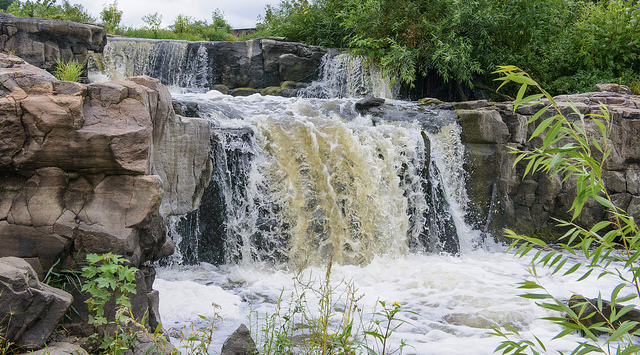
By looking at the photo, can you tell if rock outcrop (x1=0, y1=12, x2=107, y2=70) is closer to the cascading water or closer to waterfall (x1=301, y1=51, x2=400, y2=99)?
the cascading water

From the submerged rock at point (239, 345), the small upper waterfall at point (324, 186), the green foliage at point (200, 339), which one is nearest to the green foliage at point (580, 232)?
the green foliage at point (200, 339)

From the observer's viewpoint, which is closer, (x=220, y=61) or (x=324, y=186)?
(x=324, y=186)

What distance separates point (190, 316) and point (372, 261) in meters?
3.00

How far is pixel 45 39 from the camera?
10141 mm

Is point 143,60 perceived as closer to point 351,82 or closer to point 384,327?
point 351,82

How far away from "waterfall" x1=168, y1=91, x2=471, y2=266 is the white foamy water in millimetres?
334

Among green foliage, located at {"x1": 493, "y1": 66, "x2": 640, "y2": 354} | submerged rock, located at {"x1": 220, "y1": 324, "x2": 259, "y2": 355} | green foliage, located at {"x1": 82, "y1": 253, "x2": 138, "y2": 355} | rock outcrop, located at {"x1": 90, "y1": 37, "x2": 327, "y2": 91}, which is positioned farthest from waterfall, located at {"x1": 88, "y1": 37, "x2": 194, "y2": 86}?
green foliage, located at {"x1": 493, "y1": 66, "x2": 640, "y2": 354}

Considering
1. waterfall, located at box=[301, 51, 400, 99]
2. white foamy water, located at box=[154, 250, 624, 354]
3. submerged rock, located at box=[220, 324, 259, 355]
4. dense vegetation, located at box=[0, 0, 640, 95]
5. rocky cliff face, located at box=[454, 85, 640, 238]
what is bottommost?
white foamy water, located at box=[154, 250, 624, 354]

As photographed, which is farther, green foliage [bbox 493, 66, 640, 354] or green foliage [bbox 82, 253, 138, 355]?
green foliage [bbox 82, 253, 138, 355]

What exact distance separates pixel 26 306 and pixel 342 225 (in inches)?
188

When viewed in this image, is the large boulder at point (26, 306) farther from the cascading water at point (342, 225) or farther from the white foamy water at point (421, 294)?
the cascading water at point (342, 225)

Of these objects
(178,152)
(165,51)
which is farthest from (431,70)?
(178,152)

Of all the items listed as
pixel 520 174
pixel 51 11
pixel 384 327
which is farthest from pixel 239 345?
pixel 51 11

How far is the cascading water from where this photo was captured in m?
5.44
